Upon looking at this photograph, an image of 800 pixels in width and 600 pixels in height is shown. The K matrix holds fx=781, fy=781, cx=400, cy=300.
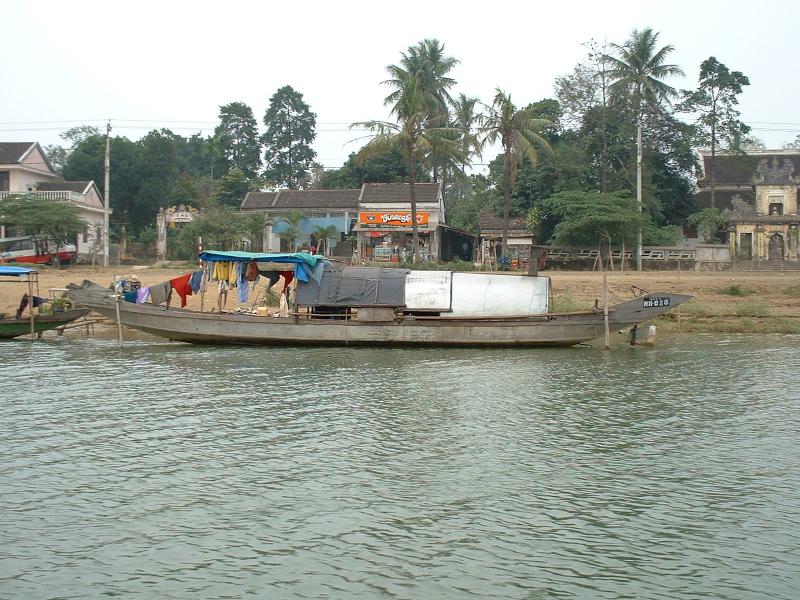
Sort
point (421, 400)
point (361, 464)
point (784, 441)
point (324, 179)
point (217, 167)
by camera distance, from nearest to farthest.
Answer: point (361, 464), point (784, 441), point (421, 400), point (324, 179), point (217, 167)

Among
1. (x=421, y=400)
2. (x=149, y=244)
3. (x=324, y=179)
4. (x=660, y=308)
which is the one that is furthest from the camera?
(x=324, y=179)

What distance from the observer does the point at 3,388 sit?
1573cm

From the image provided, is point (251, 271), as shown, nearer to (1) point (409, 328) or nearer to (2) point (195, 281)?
(2) point (195, 281)

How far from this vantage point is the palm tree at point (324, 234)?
42.1 metres

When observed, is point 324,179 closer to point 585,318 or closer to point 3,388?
point 585,318

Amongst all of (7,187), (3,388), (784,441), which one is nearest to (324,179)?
(7,187)

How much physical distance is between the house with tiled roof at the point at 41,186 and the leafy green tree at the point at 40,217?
13.2ft

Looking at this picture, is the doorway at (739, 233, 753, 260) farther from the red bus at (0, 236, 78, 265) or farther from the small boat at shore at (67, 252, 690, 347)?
the red bus at (0, 236, 78, 265)

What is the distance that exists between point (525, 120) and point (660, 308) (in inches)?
560

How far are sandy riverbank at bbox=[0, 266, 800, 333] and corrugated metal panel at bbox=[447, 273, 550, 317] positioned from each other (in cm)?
535

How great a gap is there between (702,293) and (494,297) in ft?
35.5

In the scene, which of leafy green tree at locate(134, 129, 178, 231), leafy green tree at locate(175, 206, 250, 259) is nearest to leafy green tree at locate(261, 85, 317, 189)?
leafy green tree at locate(134, 129, 178, 231)

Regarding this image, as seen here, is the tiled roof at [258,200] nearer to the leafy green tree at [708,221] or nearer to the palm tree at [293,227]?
the palm tree at [293,227]

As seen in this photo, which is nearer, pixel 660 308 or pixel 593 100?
pixel 660 308
